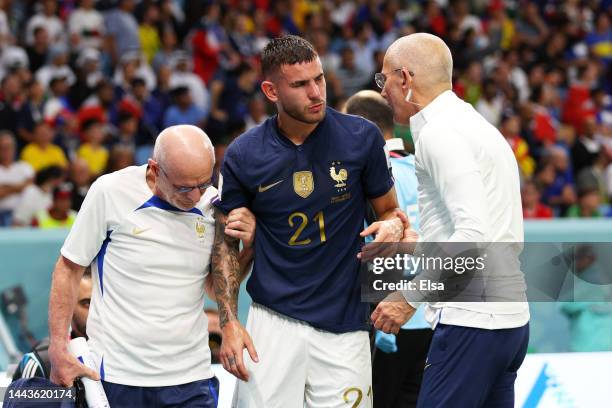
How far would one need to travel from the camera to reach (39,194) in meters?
10.1

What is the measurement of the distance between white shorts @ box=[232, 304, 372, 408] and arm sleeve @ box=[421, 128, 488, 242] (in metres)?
0.85

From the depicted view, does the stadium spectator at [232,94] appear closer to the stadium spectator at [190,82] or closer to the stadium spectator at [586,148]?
the stadium spectator at [190,82]

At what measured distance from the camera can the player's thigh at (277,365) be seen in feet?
14.0

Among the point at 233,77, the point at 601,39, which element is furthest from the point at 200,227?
the point at 601,39

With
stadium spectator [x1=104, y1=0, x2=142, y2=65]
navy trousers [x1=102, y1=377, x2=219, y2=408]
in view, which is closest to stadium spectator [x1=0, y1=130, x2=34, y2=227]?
stadium spectator [x1=104, y1=0, x2=142, y2=65]

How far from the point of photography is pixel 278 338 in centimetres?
430

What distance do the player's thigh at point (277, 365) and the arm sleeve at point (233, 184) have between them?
49cm

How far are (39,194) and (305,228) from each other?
6.42m

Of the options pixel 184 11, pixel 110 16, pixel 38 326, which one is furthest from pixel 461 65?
pixel 38 326

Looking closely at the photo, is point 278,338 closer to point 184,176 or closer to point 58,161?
point 184,176

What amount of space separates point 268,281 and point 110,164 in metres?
6.30

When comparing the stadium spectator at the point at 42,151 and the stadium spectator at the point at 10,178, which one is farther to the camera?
the stadium spectator at the point at 42,151

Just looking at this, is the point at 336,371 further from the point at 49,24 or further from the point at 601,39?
the point at 601,39

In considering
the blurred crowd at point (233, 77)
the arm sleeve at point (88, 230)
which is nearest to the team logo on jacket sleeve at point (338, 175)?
the arm sleeve at point (88, 230)
